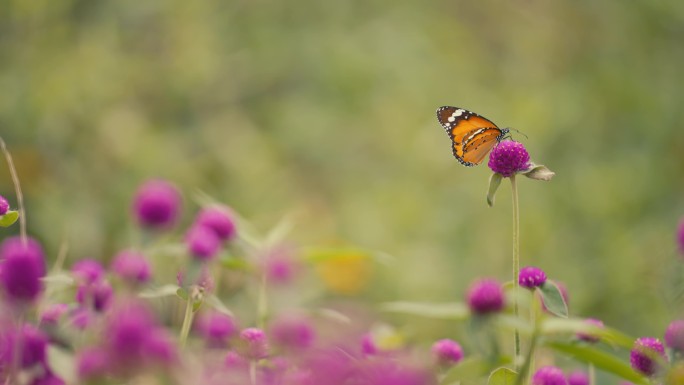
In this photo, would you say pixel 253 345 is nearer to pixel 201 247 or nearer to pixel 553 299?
pixel 201 247

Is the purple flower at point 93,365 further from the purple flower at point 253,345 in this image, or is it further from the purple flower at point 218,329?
the purple flower at point 218,329

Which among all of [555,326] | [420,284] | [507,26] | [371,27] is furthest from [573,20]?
[555,326]

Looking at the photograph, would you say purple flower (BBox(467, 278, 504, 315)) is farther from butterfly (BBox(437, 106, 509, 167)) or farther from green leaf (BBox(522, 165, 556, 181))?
butterfly (BBox(437, 106, 509, 167))

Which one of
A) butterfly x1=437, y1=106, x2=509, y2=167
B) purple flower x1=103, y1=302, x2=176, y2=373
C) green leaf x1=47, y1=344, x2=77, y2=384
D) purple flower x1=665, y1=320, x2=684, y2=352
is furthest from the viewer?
butterfly x1=437, y1=106, x2=509, y2=167

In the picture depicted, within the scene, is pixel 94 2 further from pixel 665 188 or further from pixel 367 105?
pixel 665 188

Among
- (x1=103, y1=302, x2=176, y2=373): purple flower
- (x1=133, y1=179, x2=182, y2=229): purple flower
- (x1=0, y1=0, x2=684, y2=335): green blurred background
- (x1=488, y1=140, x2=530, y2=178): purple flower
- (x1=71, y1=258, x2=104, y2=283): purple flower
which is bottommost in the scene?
(x1=103, y1=302, x2=176, y2=373): purple flower

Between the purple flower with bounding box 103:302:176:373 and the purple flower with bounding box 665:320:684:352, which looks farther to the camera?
the purple flower with bounding box 665:320:684:352

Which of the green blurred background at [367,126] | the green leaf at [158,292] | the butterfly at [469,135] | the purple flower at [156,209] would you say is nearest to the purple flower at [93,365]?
the green leaf at [158,292]

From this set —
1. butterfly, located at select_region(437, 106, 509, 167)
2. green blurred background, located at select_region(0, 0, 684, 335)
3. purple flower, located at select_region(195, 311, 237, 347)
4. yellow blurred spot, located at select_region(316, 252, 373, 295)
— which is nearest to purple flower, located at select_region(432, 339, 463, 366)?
purple flower, located at select_region(195, 311, 237, 347)
